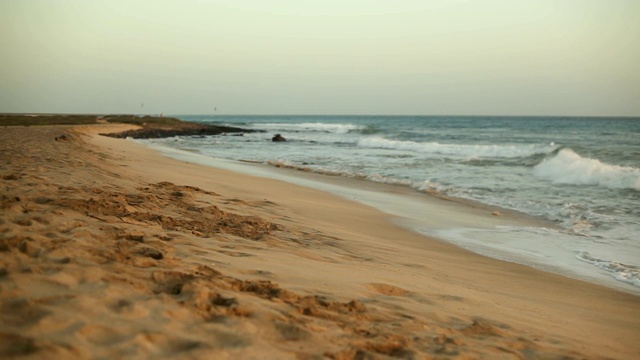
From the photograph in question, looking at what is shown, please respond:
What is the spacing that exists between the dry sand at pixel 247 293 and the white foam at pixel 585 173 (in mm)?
11100

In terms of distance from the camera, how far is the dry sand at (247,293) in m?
2.56

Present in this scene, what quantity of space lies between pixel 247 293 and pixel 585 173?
16684 millimetres

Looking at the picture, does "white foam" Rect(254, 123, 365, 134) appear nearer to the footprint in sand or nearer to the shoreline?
the shoreline

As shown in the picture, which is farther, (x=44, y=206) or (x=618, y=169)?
(x=618, y=169)

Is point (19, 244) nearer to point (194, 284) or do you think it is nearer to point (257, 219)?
point (194, 284)

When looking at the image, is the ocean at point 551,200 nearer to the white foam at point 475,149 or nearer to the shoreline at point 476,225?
the shoreline at point 476,225

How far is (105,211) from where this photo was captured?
5.21 meters

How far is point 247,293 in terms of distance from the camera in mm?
3346

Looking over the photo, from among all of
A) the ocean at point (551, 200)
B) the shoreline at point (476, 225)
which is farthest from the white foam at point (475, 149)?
the shoreline at point (476, 225)

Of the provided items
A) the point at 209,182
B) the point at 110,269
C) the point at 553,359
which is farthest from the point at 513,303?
the point at 209,182

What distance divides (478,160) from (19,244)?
22.0 metres

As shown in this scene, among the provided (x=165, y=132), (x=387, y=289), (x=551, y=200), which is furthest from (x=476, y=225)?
(x=165, y=132)

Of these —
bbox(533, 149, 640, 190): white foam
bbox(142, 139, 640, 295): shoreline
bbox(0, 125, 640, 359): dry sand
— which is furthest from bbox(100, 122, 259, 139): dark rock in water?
bbox(0, 125, 640, 359): dry sand

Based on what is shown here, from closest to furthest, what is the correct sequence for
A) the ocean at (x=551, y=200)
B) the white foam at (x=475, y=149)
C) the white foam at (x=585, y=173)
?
the ocean at (x=551, y=200)
the white foam at (x=585, y=173)
the white foam at (x=475, y=149)
